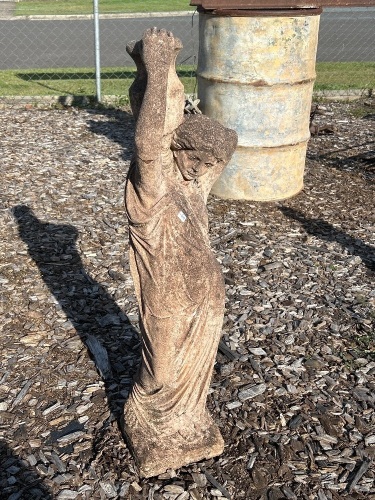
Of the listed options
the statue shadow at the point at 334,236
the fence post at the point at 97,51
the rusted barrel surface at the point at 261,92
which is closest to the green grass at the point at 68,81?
the fence post at the point at 97,51

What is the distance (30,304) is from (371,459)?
246cm

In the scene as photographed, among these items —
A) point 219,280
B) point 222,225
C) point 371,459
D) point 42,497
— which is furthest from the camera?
point 222,225

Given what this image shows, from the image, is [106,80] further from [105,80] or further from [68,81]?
[68,81]

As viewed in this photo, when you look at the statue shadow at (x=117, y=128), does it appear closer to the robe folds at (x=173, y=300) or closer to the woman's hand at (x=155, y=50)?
the robe folds at (x=173, y=300)

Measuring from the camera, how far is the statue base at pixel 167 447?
9.45 ft

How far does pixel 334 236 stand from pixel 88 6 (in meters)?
20.0

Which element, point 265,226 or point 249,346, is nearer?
point 249,346

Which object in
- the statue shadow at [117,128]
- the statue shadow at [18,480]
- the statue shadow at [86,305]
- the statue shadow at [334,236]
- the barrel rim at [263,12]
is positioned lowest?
the statue shadow at [18,480]

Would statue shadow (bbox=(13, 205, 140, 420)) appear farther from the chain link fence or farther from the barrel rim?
the chain link fence

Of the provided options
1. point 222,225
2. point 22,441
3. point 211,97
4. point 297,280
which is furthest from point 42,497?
point 211,97

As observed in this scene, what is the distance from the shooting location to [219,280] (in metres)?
2.62

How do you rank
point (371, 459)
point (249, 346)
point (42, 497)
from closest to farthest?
point (42, 497) < point (371, 459) < point (249, 346)

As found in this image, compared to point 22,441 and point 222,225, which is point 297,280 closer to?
point 222,225

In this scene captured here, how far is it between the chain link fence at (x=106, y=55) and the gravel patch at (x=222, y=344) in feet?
8.68
